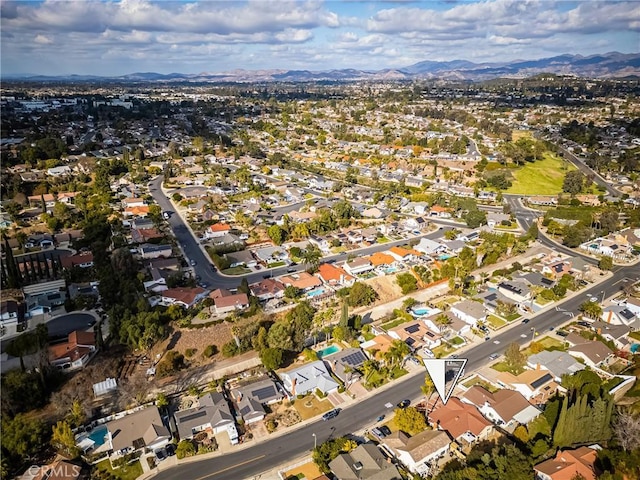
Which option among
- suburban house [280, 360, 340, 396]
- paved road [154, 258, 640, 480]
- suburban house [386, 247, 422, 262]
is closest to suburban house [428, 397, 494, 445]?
paved road [154, 258, 640, 480]

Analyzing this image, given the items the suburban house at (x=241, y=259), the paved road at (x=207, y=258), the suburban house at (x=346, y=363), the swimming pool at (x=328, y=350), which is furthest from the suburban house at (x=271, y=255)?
the suburban house at (x=346, y=363)

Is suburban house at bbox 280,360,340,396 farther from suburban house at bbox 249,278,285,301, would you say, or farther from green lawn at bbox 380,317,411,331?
suburban house at bbox 249,278,285,301

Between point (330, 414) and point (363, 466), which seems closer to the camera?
point (363, 466)

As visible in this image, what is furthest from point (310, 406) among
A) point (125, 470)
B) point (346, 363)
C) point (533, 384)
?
point (533, 384)

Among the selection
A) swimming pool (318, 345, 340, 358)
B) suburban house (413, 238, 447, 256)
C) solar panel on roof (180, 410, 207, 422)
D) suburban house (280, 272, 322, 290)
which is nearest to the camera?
solar panel on roof (180, 410, 207, 422)

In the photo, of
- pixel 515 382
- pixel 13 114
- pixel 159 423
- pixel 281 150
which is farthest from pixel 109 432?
pixel 13 114

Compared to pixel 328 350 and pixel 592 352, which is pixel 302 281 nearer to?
pixel 328 350
